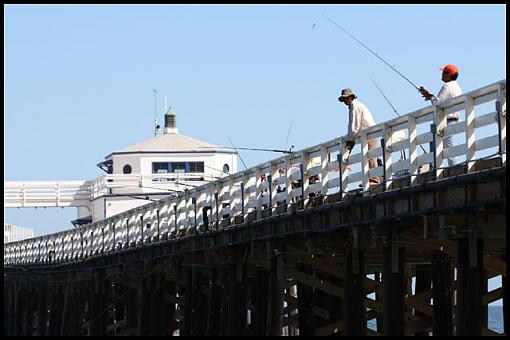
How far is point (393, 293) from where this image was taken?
19766mm

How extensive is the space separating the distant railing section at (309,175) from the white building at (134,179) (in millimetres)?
18008

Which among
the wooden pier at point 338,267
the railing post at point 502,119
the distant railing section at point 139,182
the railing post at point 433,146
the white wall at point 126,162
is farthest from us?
the white wall at point 126,162

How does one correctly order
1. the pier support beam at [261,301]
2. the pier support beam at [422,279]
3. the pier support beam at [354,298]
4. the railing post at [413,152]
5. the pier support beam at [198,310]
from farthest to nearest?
the pier support beam at [198,310]
the pier support beam at [422,279]
the pier support beam at [261,301]
the pier support beam at [354,298]
the railing post at [413,152]

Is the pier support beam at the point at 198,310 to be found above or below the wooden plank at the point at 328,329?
above

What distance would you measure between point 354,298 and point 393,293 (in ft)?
5.11

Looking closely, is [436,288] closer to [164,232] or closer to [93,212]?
[164,232]

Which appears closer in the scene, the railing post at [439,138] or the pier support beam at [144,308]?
the railing post at [439,138]

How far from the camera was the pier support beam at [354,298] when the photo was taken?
2109 cm

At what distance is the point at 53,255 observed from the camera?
4800cm

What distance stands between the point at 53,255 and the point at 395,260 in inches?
1139

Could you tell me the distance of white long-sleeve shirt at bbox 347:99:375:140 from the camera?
22094 millimetres

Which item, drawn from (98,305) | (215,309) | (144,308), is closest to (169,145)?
(98,305)

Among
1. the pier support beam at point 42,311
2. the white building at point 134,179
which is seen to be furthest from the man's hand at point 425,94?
the white building at point 134,179

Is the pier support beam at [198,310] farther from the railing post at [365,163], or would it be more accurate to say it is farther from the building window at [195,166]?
the building window at [195,166]
